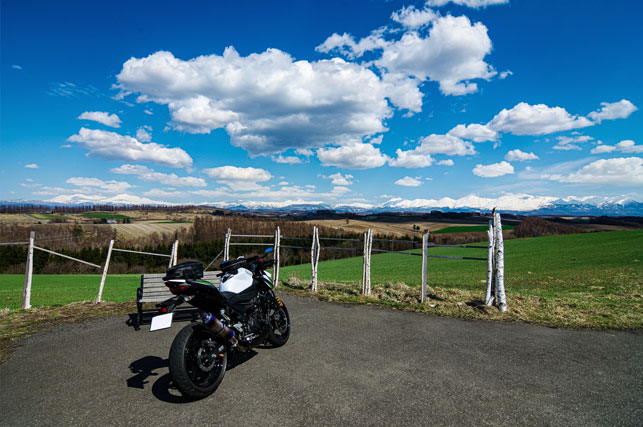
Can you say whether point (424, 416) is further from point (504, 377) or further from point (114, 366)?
point (114, 366)

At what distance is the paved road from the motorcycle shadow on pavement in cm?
2

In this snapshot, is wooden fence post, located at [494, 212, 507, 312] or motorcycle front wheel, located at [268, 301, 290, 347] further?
wooden fence post, located at [494, 212, 507, 312]

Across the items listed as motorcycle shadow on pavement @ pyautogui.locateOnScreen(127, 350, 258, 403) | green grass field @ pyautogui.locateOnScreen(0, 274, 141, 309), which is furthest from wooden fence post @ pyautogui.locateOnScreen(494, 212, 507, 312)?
green grass field @ pyautogui.locateOnScreen(0, 274, 141, 309)

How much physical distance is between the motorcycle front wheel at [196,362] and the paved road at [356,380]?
185 mm

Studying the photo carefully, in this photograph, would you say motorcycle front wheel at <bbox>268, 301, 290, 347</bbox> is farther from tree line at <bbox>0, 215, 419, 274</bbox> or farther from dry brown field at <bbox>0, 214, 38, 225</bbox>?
dry brown field at <bbox>0, 214, 38, 225</bbox>

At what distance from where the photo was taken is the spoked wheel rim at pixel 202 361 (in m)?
4.11

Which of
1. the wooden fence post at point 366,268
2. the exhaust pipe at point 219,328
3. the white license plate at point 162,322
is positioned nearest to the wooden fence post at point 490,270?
the wooden fence post at point 366,268

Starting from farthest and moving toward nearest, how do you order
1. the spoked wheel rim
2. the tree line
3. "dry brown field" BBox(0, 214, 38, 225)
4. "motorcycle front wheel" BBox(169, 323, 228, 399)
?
"dry brown field" BBox(0, 214, 38, 225) → the tree line → the spoked wheel rim → "motorcycle front wheel" BBox(169, 323, 228, 399)

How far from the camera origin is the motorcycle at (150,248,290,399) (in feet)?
12.8

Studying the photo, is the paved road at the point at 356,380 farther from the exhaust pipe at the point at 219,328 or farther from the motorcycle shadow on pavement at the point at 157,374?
the exhaust pipe at the point at 219,328

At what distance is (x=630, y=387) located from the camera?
13.9ft

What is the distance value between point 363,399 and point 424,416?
2.36ft

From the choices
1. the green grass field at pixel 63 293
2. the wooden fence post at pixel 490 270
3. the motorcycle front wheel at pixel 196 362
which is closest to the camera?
the motorcycle front wheel at pixel 196 362

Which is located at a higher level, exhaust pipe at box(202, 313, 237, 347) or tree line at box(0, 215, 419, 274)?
exhaust pipe at box(202, 313, 237, 347)
